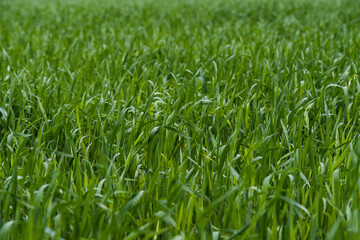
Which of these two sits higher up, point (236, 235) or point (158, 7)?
point (236, 235)

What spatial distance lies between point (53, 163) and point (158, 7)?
345 inches

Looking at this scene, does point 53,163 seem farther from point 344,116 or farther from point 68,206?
point 344,116

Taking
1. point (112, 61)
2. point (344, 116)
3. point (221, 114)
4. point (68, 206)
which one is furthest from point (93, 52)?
point (68, 206)

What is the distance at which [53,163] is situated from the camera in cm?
198

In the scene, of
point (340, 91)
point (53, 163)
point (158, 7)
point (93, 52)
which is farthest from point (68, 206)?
point (158, 7)

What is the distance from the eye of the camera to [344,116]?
8.52 ft

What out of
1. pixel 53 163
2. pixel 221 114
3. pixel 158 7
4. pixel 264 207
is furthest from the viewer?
pixel 158 7

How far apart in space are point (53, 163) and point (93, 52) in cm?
285

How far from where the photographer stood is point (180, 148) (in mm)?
2062

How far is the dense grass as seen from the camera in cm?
148

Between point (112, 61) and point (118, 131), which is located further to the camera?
point (112, 61)

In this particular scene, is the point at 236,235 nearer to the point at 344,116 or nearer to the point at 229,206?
the point at 229,206

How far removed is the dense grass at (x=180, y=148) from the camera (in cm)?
148

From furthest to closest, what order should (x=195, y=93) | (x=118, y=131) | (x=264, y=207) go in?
(x=195, y=93), (x=118, y=131), (x=264, y=207)
